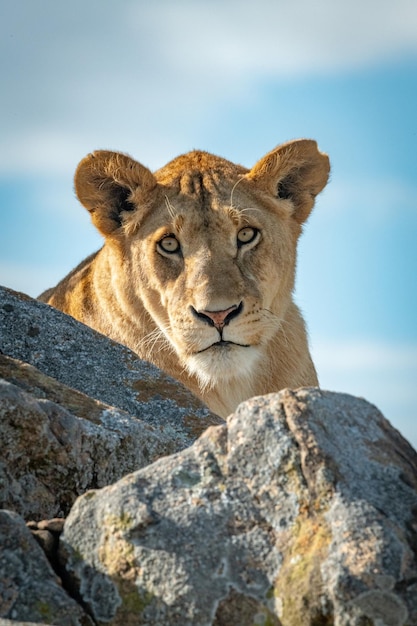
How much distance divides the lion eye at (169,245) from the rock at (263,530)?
507cm

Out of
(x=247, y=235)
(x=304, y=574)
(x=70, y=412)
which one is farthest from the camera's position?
(x=247, y=235)

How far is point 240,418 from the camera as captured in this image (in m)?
3.27

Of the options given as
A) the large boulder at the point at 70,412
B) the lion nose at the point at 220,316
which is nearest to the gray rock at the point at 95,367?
the large boulder at the point at 70,412

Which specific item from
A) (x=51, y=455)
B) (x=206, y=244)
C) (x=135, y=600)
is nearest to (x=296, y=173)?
(x=206, y=244)

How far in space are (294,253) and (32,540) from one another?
233 inches

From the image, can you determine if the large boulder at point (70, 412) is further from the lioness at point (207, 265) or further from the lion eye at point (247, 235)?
the lion eye at point (247, 235)

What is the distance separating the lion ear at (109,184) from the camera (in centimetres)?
861

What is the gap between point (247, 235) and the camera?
8.30 metres

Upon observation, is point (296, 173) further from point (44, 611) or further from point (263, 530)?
point (44, 611)

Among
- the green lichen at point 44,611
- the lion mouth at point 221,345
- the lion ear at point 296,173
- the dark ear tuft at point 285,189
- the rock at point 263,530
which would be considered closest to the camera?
the rock at point 263,530

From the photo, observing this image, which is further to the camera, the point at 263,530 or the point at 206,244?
the point at 206,244

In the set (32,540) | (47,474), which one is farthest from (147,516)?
(47,474)

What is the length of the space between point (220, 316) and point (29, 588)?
470 cm

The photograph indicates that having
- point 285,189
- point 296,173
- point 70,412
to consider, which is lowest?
point 70,412
